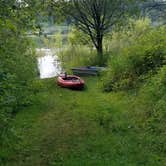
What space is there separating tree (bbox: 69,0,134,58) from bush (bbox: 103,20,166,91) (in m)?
7.02

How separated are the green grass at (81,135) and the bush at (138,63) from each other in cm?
76

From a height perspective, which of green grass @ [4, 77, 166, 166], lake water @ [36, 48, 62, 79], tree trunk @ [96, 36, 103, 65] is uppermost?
tree trunk @ [96, 36, 103, 65]

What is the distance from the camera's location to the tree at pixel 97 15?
18.4 metres

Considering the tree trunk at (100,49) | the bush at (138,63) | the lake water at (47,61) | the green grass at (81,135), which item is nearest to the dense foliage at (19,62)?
the green grass at (81,135)

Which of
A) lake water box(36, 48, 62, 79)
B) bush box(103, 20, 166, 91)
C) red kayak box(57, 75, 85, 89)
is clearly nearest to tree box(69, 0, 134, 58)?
red kayak box(57, 75, 85, 89)

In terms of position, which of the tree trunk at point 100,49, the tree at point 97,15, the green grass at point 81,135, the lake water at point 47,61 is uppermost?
the tree at point 97,15

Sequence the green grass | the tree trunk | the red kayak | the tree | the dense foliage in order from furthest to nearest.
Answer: the tree trunk, the tree, the red kayak, the dense foliage, the green grass

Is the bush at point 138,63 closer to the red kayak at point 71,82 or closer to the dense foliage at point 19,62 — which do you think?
the red kayak at point 71,82

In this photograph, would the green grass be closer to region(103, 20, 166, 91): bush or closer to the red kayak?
region(103, 20, 166, 91): bush

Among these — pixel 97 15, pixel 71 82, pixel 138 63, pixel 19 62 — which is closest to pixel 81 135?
pixel 19 62

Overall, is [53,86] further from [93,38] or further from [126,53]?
[93,38]

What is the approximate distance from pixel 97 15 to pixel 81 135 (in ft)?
41.0

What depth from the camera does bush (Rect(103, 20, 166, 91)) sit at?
10.3 metres

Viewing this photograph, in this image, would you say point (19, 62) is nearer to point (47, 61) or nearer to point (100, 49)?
point (100, 49)
